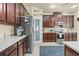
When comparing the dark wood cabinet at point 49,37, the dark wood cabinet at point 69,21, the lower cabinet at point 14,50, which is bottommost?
the dark wood cabinet at point 49,37

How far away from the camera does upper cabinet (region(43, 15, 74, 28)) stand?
9.73 metres

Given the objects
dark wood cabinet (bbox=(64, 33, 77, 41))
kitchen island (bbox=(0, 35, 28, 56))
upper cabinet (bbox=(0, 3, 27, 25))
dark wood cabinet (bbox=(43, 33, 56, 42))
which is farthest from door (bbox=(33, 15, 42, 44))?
kitchen island (bbox=(0, 35, 28, 56))

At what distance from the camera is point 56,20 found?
9805 mm

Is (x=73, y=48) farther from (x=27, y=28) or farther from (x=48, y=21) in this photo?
(x=48, y=21)

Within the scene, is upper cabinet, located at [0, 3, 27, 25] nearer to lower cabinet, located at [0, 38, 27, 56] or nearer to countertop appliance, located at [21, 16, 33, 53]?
lower cabinet, located at [0, 38, 27, 56]

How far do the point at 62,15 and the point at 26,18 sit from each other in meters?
4.95

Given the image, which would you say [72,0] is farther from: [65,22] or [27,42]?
[65,22]

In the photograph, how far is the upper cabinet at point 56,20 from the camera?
973 centimetres

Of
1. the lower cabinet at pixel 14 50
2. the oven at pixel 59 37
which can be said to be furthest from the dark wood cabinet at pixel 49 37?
the lower cabinet at pixel 14 50

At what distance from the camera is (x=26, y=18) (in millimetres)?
5414

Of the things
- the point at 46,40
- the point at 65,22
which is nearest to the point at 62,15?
the point at 65,22

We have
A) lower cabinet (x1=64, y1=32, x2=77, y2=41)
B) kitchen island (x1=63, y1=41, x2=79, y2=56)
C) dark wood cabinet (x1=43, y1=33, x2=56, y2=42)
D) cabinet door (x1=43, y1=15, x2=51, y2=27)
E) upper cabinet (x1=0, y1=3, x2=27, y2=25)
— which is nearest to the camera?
kitchen island (x1=63, y1=41, x2=79, y2=56)

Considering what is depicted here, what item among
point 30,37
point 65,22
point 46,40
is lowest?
point 46,40

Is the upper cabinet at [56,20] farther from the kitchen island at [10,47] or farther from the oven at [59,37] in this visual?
the kitchen island at [10,47]
